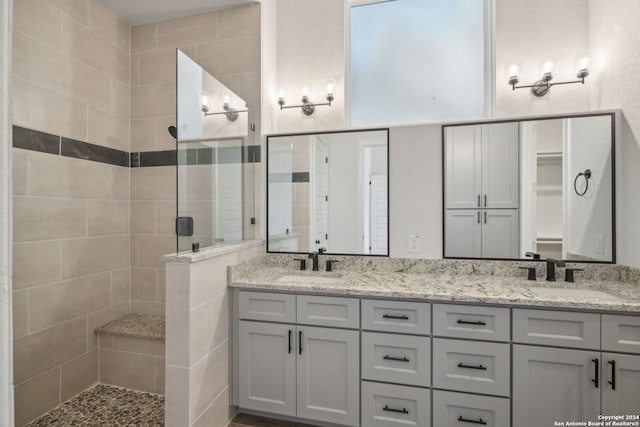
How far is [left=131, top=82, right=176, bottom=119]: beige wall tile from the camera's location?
253 cm

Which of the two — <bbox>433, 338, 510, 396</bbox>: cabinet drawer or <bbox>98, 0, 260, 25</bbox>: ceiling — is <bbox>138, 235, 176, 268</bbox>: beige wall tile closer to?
<bbox>98, 0, 260, 25</bbox>: ceiling

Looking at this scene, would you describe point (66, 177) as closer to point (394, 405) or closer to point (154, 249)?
point (154, 249)

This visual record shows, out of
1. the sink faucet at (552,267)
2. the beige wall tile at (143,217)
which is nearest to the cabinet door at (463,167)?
the sink faucet at (552,267)

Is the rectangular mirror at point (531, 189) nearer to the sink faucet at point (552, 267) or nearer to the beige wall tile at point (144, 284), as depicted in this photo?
the sink faucet at point (552, 267)

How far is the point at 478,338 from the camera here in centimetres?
158

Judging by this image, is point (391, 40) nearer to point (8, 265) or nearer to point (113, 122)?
point (113, 122)

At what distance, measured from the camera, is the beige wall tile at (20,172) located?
1788 millimetres

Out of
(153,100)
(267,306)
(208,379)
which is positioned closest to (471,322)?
(267,306)

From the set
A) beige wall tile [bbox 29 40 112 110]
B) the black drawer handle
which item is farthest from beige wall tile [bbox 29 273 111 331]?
the black drawer handle

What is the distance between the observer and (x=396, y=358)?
5.48 feet

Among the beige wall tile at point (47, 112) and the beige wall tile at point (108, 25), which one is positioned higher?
the beige wall tile at point (108, 25)

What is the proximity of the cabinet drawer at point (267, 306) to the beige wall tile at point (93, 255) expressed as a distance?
47.6 inches

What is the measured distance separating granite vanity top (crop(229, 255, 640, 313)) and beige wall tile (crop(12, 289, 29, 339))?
3.87 feet

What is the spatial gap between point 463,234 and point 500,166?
0.50 m
